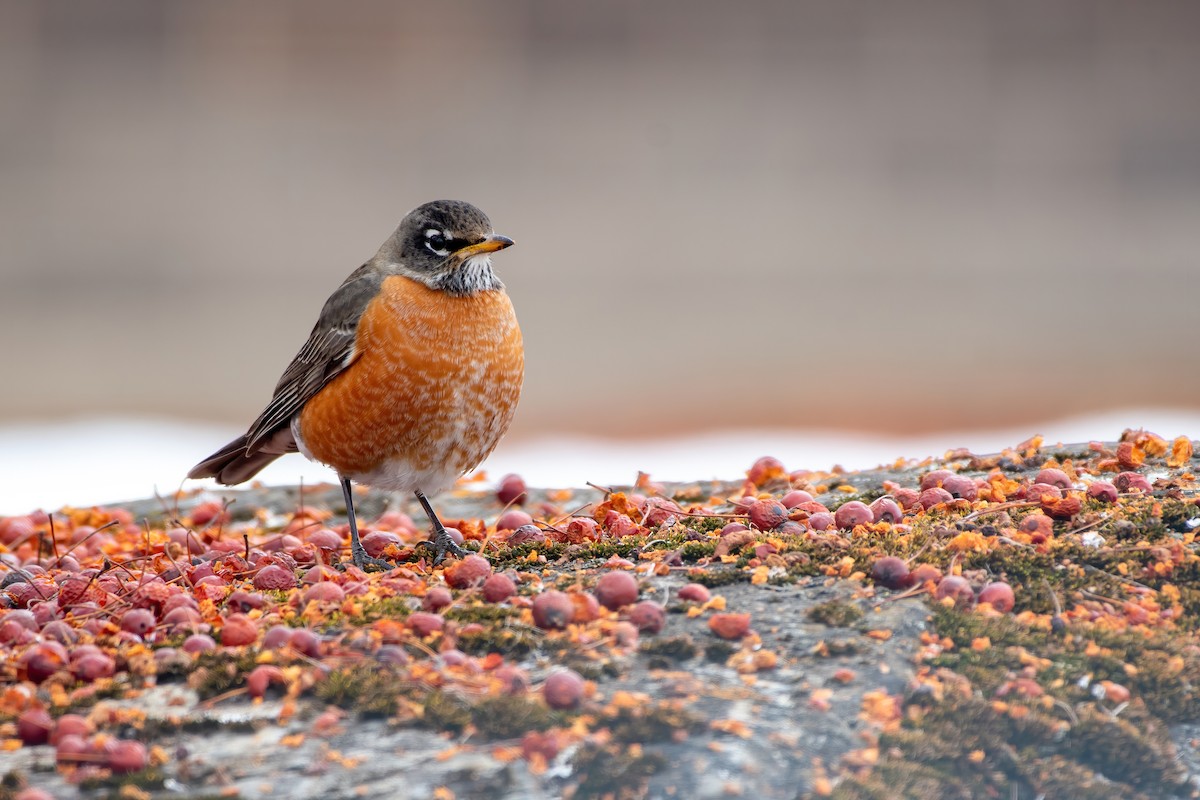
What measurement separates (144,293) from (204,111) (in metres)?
3.18

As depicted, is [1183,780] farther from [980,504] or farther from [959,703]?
[980,504]

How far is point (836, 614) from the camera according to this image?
3.46 metres

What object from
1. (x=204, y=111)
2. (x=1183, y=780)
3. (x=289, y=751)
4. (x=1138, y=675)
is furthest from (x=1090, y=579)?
(x=204, y=111)

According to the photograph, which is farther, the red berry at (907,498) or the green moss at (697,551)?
the red berry at (907,498)

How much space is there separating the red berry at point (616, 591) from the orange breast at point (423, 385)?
1652mm

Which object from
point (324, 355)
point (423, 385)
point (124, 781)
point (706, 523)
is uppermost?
point (324, 355)

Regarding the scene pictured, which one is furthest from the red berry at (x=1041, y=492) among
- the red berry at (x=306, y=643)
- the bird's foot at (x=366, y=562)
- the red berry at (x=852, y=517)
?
the red berry at (x=306, y=643)

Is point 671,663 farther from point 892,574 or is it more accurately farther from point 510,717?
point 892,574

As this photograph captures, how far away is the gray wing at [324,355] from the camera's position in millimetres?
5270

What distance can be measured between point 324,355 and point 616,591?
88.8 inches

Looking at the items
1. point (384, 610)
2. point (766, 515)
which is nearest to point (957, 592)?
point (766, 515)

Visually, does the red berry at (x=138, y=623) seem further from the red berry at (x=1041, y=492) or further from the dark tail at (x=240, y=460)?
the red berry at (x=1041, y=492)

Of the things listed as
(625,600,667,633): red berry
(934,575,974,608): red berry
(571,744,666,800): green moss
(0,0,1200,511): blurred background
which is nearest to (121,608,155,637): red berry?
(625,600,667,633): red berry

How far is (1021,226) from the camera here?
1906 centimetres
